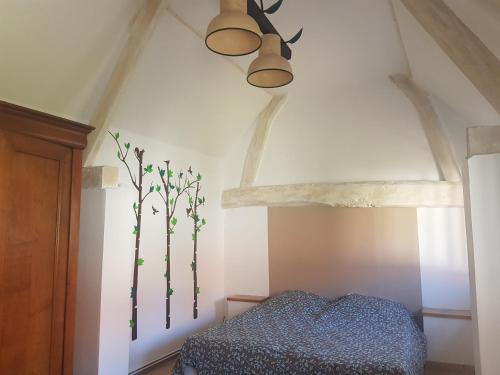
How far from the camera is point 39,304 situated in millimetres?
1832

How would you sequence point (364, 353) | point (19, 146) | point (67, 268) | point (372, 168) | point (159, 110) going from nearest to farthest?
1. point (19, 146)
2. point (67, 268)
3. point (364, 353)
4. point (159, 110)
5. point (372, 168)

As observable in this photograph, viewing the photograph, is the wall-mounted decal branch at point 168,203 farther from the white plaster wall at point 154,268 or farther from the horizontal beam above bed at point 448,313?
the horizontal beam above bed at point 448,313

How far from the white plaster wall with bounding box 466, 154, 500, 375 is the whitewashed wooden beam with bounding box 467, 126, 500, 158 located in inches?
1.2

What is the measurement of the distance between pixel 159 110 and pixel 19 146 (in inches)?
78.5

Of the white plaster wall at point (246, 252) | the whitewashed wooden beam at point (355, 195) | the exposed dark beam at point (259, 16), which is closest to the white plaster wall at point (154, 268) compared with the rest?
the white plaster wall at point (246, 252)

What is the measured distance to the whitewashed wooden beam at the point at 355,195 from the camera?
12.9 feet

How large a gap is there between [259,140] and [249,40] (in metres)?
2.74

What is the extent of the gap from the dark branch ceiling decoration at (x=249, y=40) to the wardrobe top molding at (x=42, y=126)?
0.83 m

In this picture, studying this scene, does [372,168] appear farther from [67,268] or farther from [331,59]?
[67,268]

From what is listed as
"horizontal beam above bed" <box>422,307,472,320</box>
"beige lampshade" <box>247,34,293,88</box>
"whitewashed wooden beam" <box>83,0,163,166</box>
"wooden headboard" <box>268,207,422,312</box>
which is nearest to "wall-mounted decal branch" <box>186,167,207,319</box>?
"wooden headboard" <box>268,207,422,312</box>

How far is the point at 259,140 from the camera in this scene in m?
4.78

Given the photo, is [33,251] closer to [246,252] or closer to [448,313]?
[246,252]

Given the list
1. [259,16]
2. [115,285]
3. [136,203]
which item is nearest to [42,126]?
[115,285]

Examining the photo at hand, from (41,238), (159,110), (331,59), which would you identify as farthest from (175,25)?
(41,238)
